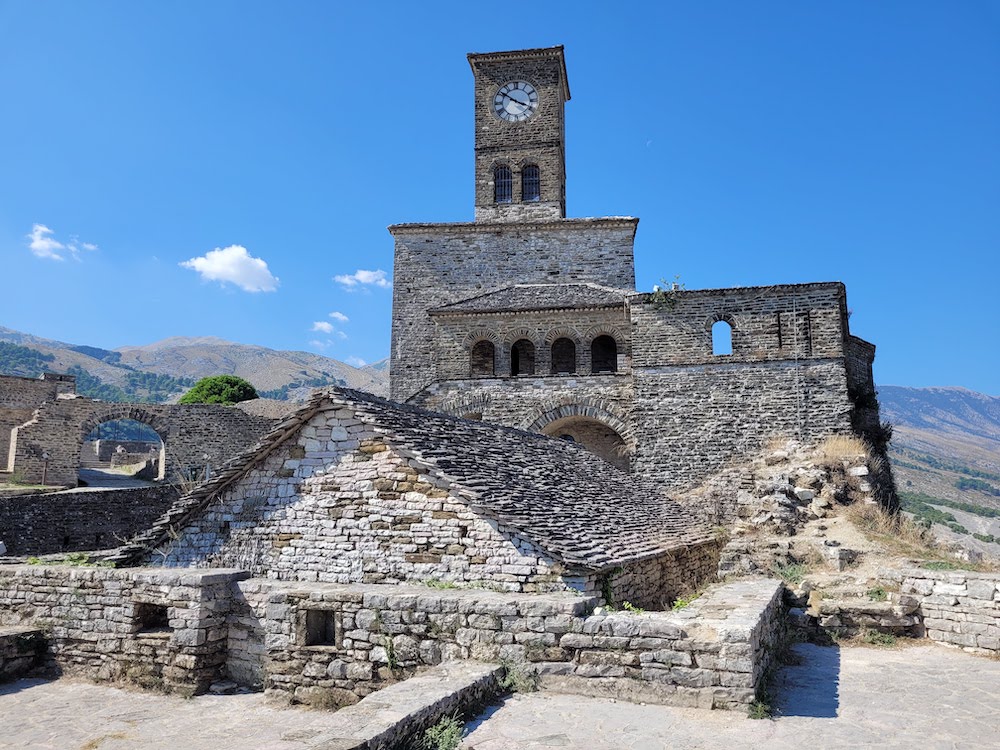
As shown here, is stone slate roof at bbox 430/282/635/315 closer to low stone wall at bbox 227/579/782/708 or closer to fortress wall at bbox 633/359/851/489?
fortress wall at bbox 633/359/851/489

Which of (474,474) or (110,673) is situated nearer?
(110,673)

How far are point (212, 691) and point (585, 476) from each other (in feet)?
23.6

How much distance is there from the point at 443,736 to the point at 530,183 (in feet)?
96.1

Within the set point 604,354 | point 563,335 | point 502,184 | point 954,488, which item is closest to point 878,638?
point 563,335

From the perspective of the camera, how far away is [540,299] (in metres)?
25.3

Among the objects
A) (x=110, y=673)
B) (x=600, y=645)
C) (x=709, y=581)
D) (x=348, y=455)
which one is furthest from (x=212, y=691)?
(x=709, y=581)

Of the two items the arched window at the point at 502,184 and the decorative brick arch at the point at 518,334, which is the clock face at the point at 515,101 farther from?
the decorative brick arch at the point at 518,334

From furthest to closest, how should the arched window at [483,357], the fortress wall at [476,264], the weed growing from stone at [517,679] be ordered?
the fortress wall at [476,264] → the arched window at [483,357] → the weed growing from stone at [517,679]

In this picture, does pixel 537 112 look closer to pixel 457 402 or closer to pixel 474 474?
pixel 457 402

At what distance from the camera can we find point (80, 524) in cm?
1819

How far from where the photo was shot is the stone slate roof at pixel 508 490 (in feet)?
28.1

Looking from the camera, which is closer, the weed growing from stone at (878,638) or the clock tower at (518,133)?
the weed growing from stone at (878,638)

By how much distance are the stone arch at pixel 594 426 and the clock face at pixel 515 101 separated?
1560cm

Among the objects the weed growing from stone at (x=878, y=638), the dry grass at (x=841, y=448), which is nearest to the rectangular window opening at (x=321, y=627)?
the weed growing from stone at (x=878, y=638)
